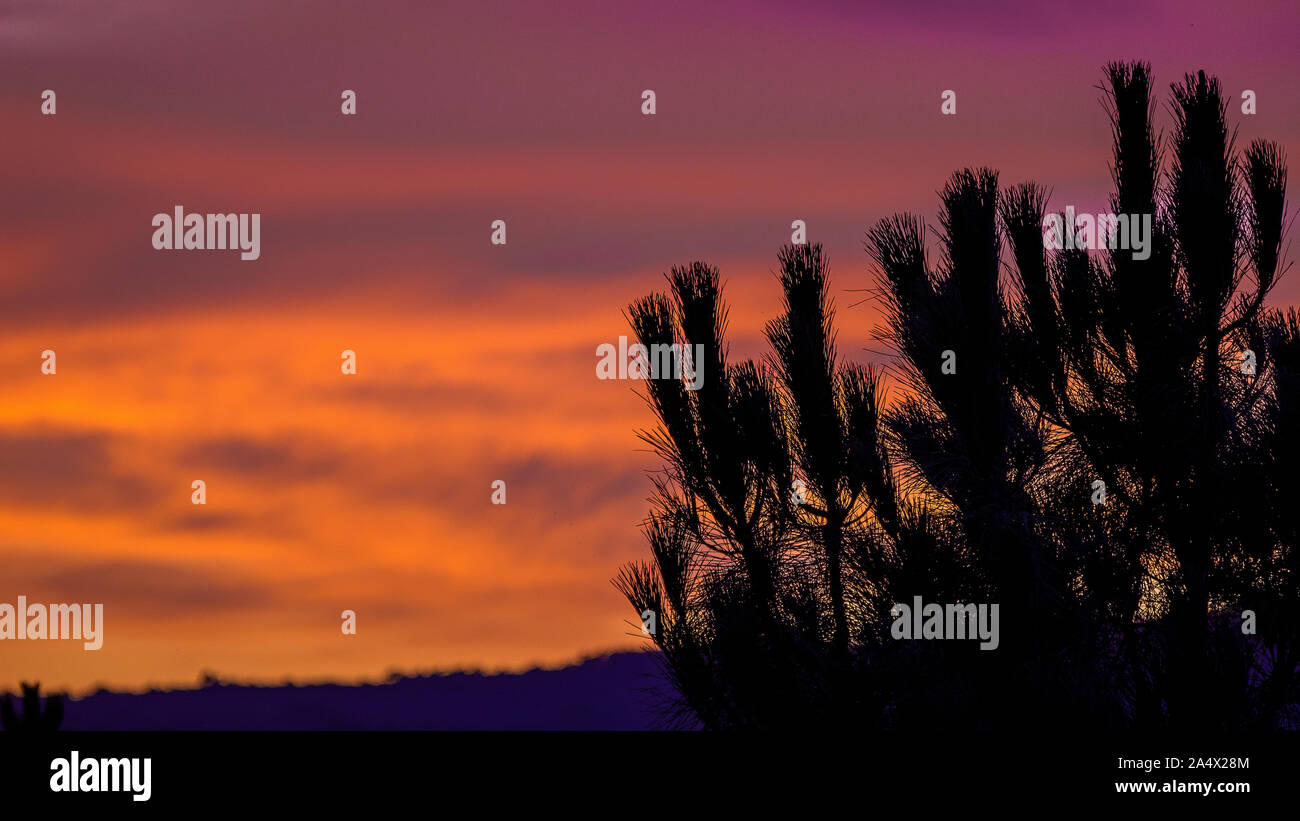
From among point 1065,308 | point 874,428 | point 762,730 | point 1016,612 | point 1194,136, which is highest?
point 1194,136

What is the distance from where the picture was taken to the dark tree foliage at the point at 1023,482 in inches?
447

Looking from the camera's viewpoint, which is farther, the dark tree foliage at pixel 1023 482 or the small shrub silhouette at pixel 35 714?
the dark tree foliage at pixel 1023 482

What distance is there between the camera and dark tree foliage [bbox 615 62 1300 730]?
11.3 meters

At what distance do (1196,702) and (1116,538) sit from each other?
1.95 meters

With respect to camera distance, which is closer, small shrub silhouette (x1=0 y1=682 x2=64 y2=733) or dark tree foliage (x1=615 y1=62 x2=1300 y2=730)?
small shrub silhouette (x1=0 y1=682 x2=64 y2=733)

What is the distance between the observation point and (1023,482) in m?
11.8

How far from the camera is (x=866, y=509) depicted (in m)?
13.9

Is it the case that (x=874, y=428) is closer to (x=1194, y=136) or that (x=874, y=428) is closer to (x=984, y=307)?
(x=984, y=307)

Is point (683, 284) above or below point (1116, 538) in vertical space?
above

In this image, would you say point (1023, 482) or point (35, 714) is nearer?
point (35, 714)
